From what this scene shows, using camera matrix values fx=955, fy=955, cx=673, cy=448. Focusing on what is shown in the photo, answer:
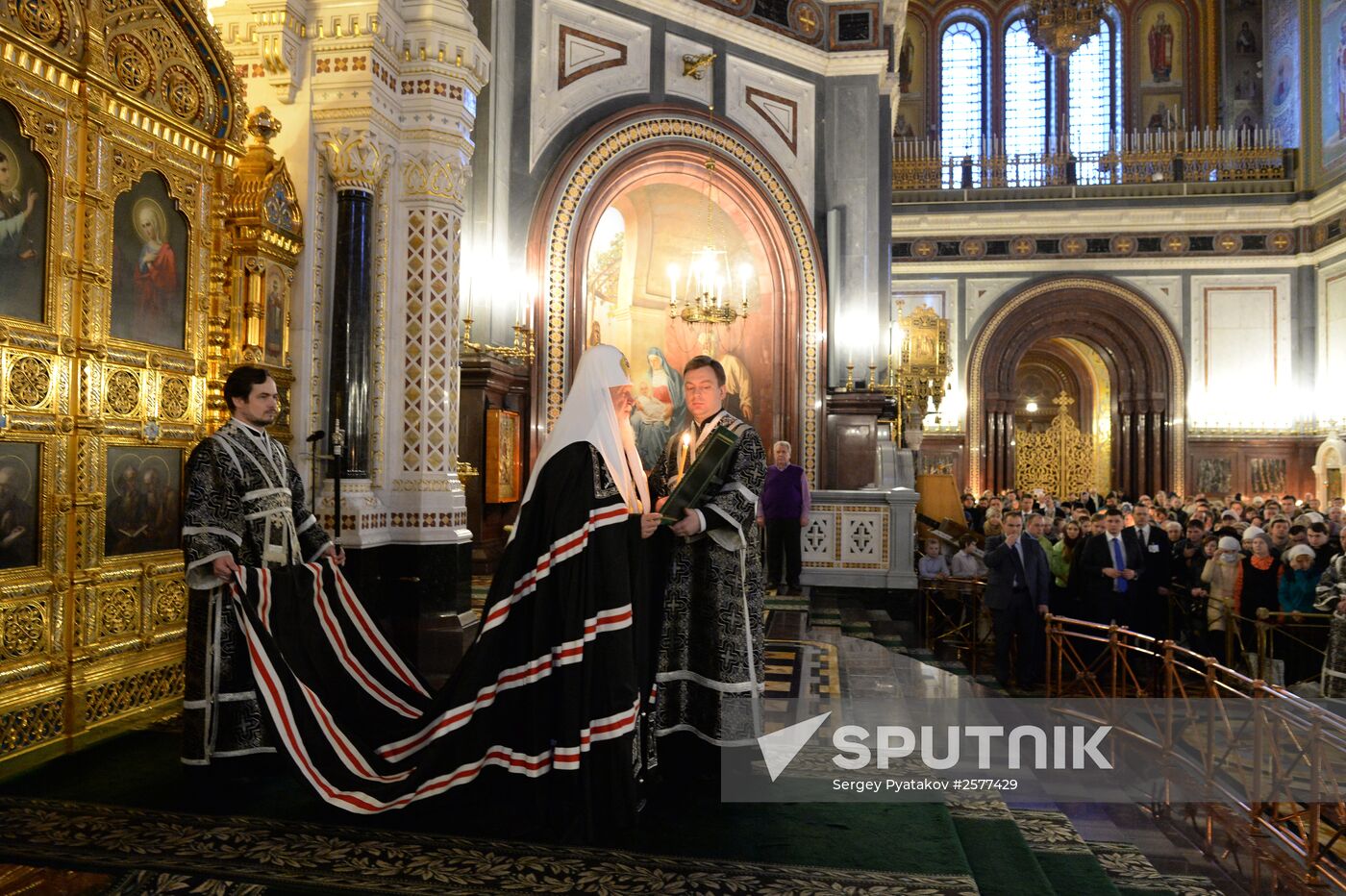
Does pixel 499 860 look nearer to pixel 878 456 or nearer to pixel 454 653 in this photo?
pixel 454 653

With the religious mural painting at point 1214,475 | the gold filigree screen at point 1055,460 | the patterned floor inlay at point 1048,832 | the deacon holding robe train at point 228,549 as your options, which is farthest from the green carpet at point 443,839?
the gold filigree screen at point 1055,460

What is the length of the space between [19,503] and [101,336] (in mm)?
896

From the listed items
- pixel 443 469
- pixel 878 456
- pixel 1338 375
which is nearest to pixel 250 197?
pixel 443 469

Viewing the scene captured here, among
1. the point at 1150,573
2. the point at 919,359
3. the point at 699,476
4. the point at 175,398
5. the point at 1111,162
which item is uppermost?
the point at 1111,162

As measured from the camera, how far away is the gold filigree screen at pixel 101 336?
430 centimetres

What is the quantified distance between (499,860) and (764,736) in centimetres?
177

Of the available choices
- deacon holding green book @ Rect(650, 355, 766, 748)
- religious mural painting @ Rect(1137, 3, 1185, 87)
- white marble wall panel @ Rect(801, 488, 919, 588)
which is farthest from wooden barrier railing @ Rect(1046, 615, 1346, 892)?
religious mural painting @ Rect(1137, 3, 1185, 87)

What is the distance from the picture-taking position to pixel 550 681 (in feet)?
11.9

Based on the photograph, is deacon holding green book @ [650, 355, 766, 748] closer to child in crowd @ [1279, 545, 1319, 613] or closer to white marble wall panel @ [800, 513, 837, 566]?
child in crowd @ [1279, 545, 1319, 613]

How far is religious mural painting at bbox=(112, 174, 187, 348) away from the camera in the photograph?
4887mm

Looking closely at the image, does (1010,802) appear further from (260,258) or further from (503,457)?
(503,457)

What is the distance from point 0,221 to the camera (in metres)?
4.19

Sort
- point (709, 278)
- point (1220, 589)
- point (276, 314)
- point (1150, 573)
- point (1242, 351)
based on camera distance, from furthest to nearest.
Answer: point (1242, 351) → point (709, 278) → point (1150, 573) → point (1220, 589) → point (276, 314)

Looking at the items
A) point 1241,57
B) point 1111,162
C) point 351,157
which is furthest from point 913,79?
point 351,157
